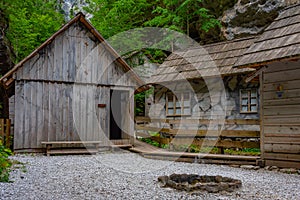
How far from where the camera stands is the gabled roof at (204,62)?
15.2 metres

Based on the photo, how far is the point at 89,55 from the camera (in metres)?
13.2

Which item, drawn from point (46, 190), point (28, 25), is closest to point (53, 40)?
point (46, 190)

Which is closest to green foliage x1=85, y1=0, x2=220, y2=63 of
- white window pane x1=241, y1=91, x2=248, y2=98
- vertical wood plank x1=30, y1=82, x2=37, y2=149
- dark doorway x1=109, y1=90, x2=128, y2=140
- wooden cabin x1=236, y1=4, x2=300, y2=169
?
dark doorway x1=109, y1=90, x2=128, y2=140

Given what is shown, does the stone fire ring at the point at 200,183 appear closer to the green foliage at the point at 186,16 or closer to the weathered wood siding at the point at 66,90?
the weathered wood siding at the point at 66,90

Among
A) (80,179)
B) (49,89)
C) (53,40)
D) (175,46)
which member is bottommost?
(80,179)

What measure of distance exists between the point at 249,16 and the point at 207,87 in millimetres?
6887

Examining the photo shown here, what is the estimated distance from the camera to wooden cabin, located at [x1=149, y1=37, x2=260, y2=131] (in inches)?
581

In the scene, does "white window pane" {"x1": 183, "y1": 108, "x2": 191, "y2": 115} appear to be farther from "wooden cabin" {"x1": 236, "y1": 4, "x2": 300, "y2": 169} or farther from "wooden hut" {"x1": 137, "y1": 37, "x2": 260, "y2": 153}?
"wooden cabin" {"x1": 236, "y1": 4, "x2": 300, "y2": 169}

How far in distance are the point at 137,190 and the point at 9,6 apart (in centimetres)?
1484

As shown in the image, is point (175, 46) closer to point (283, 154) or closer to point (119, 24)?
point (119, 24)

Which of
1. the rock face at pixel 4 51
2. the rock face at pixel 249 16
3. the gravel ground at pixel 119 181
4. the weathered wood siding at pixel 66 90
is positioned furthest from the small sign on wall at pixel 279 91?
the rock face at pixel 4 51

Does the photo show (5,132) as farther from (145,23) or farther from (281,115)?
(145,23)

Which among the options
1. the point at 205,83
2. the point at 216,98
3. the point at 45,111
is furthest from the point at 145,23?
the point at 45,111

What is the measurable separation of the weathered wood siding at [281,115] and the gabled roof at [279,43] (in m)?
0.64
